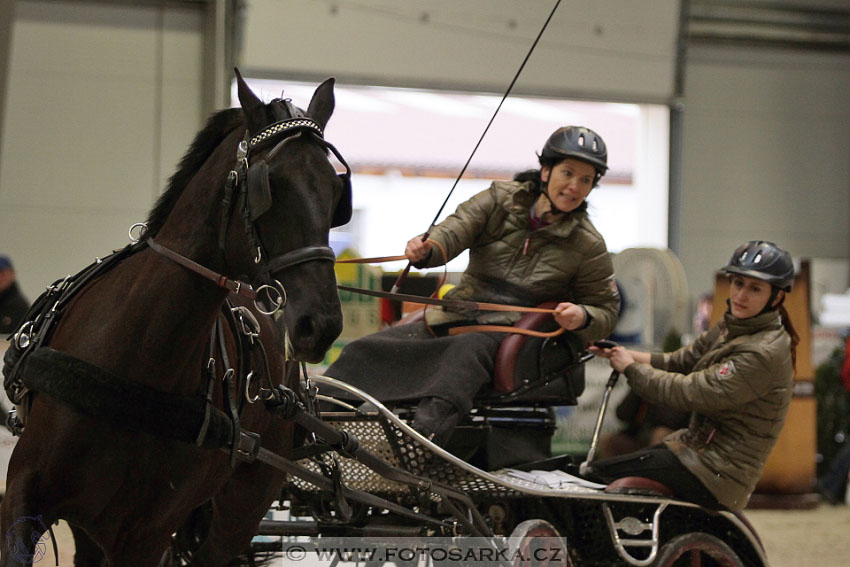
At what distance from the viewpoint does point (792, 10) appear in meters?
10.8

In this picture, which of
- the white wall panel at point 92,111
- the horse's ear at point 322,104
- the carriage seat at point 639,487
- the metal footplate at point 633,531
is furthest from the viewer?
the white wall panel at point 92,111

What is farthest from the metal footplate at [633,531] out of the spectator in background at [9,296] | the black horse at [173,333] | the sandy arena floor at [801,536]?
the spectator in background at [9,296]

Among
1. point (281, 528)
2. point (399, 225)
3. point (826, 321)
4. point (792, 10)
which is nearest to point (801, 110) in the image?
point (792, 10)

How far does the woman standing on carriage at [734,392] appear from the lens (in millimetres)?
3732

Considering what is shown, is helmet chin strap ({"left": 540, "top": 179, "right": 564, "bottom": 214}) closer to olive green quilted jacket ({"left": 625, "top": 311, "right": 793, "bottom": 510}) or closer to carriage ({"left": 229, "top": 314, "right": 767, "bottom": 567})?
carriage ({"left": 229, "top": 314, "right": 767, "bottom": 567})

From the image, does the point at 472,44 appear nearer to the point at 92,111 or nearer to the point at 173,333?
the point at 92,111

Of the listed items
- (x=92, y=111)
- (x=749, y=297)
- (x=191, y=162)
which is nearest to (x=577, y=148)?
(x=749, y=297)

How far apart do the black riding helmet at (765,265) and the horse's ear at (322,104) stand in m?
1.89

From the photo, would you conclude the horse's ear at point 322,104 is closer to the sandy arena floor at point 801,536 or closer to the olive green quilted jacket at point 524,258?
the olive green quilted jacket at point 524,258

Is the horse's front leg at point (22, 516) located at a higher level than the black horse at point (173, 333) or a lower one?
lower

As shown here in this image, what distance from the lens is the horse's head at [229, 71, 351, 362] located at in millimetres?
2209

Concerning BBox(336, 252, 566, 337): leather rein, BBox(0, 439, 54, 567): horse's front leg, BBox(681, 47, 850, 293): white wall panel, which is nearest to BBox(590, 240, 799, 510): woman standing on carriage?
BBox(336, 252, 566, 337): leather rein

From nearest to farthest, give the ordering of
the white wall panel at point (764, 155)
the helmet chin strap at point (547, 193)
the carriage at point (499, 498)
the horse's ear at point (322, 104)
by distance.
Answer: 1. the horse's ear at point (322, 104)
2. the carriage at point (499, 498)
3. the helmet chin strap at point (547, 193)
4. the white wall panel at point (764, 155)

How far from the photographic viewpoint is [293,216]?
2.28m
